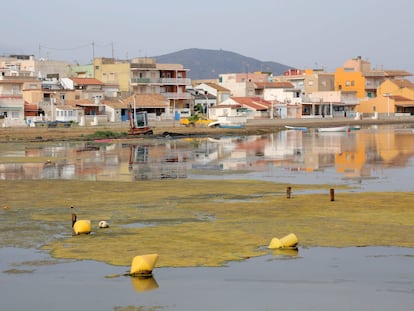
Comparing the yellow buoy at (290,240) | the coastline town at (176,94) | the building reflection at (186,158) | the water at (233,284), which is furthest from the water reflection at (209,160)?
the coastline town at (176,94)

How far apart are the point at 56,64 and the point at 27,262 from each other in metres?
126

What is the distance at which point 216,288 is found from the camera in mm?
16781

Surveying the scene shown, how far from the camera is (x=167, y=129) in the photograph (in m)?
93.2

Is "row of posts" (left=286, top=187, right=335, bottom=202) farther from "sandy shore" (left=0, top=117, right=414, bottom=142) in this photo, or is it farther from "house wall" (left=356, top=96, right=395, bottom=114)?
"house wall" (left=356, top=96, right=395, bottom=114)

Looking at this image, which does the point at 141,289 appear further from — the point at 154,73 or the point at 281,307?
the point at 154,73

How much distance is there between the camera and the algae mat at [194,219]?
20.4 meters

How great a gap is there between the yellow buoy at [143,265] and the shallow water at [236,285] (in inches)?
9.6

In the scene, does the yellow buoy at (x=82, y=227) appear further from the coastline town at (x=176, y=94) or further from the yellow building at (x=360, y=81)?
the yellow building at (x=360, y=81)

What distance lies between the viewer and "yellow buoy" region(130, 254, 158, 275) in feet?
58.0

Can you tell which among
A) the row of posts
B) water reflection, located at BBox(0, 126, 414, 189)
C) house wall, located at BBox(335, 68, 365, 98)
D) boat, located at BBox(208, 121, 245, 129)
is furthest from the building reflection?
house wall, located at BBox(335, 68, 365, 98)

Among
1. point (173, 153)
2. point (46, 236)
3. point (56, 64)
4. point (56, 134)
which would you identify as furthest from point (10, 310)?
point (56, 64)

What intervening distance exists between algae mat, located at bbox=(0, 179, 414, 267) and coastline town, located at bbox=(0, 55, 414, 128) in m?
62.2

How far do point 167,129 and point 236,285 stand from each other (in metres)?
76.7

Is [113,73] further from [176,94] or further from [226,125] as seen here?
[226,125]
